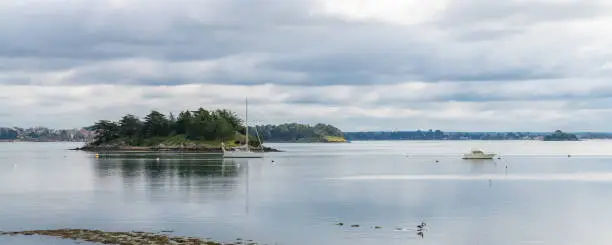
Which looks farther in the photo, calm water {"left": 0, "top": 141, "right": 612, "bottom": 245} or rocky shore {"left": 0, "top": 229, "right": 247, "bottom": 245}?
calm water {"left": 0, "top": 141, "right": 612, "bottom": 245}

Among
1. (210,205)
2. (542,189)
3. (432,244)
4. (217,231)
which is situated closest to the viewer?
(432,244)

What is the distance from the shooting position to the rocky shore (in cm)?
4512

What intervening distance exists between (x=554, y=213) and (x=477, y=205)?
8479mm

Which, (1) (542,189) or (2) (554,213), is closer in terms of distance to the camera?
(2) (554,213)

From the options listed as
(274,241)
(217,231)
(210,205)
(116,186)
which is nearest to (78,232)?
(217,231)

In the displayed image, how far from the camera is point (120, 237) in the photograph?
155 ft

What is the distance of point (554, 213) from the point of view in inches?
2621

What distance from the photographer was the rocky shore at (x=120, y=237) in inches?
Answer: 1777

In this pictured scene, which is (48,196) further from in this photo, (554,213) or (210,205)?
(554,213)

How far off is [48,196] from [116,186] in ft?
47.8

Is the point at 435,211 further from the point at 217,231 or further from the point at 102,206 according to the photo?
the point at 102,206

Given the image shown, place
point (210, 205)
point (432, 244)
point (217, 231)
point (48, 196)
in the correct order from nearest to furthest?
1. point (432, 244)
2. point (217, 231)
3. point (210, 205)
4. point (48, 196)

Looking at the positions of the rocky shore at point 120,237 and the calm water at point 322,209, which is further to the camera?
the calm water at point 322,209

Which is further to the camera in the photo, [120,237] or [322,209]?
[322,209]
